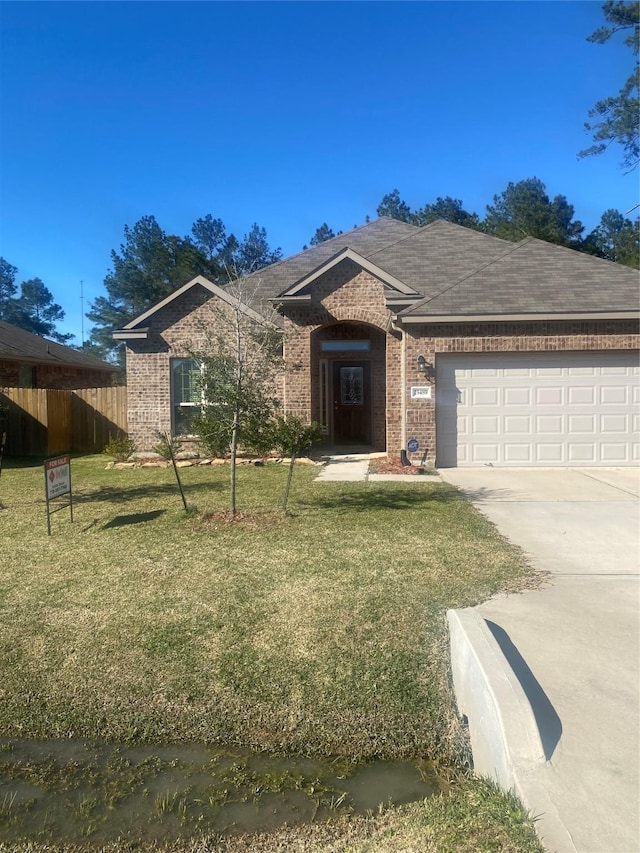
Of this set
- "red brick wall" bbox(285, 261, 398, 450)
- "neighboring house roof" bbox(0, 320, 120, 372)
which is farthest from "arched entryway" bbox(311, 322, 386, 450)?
"neighboring house roof" bbox(0, 320, 120, 372)

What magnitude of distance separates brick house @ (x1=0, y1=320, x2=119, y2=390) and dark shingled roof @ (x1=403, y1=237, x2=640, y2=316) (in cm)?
1385

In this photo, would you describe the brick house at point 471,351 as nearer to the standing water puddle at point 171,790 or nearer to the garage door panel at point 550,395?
the garage door panel at point 550,395

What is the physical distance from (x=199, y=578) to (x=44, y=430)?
1282 centimetres

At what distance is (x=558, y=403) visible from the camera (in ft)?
39.3

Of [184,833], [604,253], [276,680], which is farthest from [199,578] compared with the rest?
[604,253]

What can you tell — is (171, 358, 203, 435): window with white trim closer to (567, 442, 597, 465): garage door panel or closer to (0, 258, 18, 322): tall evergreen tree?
(567, 442, 597, 465): garage door panel

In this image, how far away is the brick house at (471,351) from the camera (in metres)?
11.9

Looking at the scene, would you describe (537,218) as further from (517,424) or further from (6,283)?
(6,283)

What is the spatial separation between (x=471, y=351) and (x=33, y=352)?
1636cm

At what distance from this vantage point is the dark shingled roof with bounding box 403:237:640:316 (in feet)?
39.0

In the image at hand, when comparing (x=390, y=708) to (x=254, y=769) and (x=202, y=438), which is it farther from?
(x=202, y=438)

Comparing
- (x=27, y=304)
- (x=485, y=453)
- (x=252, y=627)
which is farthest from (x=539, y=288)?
(x=27, y=304)

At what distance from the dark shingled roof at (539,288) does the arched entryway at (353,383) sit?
2.86 metres

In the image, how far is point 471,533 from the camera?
6945 millimetres
